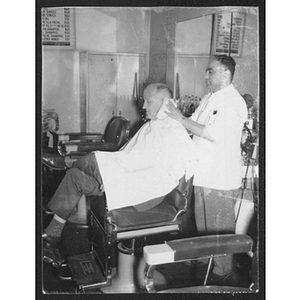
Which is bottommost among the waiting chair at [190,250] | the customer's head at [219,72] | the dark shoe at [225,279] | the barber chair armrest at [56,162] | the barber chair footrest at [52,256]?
the dark shoe at [225,279]

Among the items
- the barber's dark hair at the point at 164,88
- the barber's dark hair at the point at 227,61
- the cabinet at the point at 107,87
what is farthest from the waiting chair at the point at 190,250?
the barber's dark hair at the point at 227,61

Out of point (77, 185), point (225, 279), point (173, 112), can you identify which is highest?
point (173, 112)

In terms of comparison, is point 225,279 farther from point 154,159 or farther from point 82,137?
point 82,137

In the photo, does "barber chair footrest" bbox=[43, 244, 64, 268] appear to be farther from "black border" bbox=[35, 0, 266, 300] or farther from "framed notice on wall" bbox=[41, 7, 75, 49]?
"framed notice on wall" bbox=[41, 7, 75, 49]

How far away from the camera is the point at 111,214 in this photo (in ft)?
8.85

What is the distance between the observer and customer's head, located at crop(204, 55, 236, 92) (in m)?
2.77

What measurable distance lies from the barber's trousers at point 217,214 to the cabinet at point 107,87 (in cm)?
→ 68

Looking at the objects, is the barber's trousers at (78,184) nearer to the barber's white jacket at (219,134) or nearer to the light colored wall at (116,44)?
the light colored wall at (116,44)

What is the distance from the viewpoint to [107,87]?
9.07 feet

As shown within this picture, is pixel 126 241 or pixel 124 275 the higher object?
pixel 126 241

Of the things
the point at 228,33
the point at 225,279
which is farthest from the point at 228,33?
the point at 225,279

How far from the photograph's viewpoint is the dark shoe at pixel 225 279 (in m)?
2.82

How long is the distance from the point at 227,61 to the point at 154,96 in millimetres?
521
